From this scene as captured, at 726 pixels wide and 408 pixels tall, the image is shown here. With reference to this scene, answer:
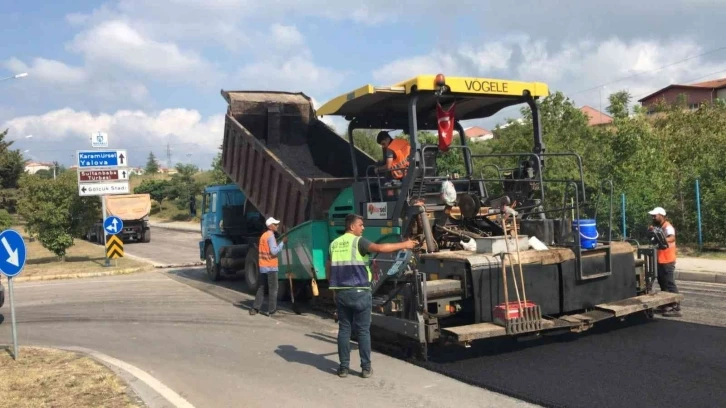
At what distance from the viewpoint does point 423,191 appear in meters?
7.70

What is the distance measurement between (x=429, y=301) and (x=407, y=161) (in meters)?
2.15

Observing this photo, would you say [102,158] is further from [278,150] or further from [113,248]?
[278,150]

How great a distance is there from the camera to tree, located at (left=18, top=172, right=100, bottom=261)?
19219 millimetres

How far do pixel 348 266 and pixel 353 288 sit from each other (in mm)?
213

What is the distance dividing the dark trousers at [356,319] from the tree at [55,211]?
16152 millimetres

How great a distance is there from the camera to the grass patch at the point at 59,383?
5410 mm

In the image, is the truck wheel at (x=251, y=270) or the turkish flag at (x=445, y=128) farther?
the truck wheel at (x=251, y=270)

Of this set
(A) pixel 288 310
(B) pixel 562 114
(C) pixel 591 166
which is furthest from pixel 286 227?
(B) pixel 562 114

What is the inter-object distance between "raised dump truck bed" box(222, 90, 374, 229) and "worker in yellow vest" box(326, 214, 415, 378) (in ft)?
14.1

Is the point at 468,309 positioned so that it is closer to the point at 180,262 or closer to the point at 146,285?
the point at 146,285

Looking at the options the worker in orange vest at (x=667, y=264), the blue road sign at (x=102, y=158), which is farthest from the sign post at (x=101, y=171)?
the worker in orange vest at (x=667, y=264)

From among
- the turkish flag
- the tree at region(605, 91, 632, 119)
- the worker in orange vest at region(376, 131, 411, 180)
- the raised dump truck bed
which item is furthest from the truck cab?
the tree at region(605, 91, 632, 119)

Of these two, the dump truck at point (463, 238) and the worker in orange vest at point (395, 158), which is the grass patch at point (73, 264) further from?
the worker in orange vest at point (395, 158)

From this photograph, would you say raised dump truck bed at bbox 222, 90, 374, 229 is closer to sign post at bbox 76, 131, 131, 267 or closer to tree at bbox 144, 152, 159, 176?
sign post at bbox 76, 131, 131, 267
